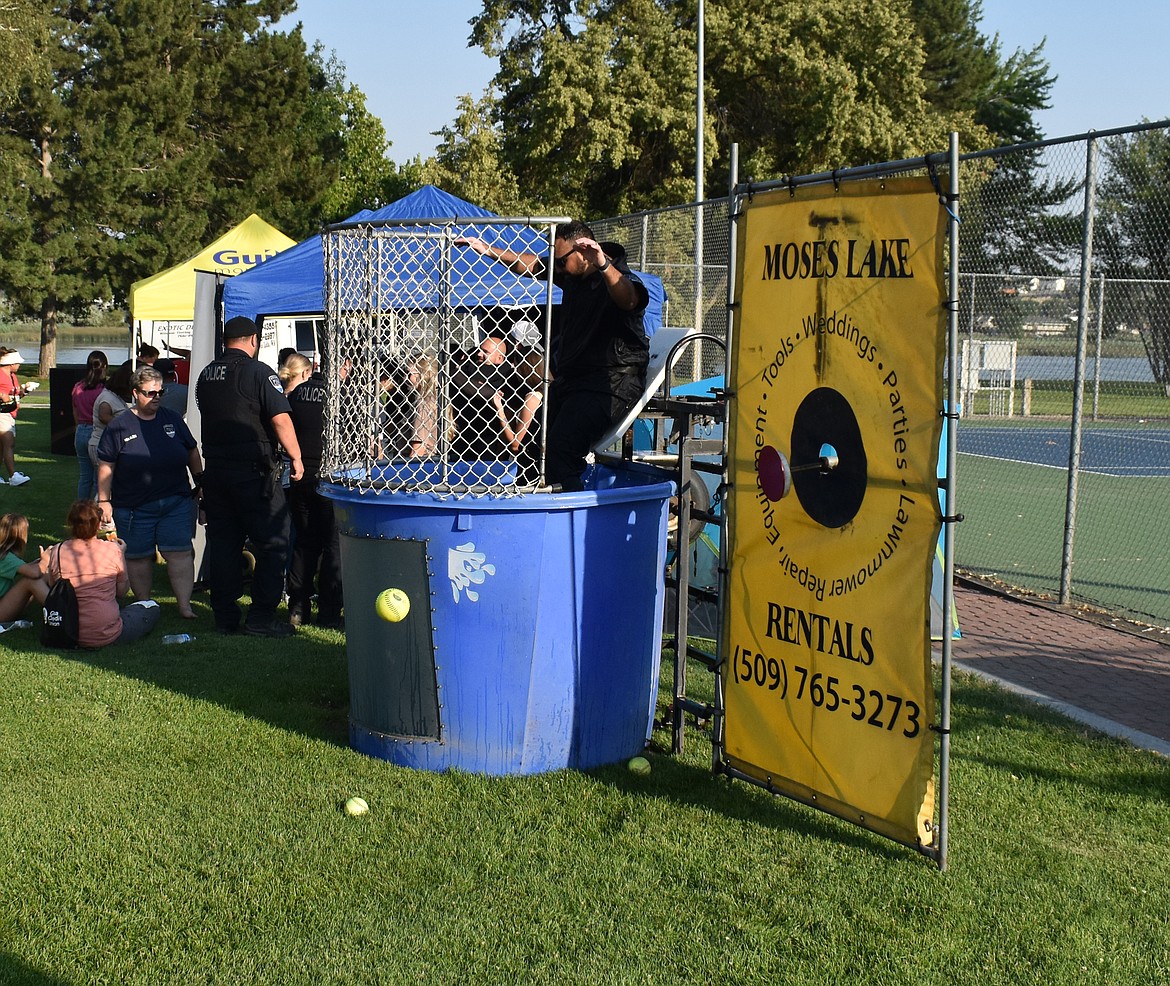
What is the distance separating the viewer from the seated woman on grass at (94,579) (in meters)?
7.41

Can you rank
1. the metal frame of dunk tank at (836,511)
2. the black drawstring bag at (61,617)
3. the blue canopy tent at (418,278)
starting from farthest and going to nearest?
the black drawstring bag at (61,617) → the blue canopy tent at (418,278) → the metal frame of dunk tank at (836,511)

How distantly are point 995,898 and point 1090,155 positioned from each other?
5.62 m

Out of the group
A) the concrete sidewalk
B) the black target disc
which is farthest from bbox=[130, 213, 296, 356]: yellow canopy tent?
the black target disc

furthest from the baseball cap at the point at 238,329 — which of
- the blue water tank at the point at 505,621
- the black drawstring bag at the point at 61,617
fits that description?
the blue water tank at the point at 505,621

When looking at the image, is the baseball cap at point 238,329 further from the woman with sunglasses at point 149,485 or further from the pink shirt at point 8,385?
the pink shirt at point 8,385

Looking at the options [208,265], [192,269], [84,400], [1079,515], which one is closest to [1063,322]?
[1079,515]

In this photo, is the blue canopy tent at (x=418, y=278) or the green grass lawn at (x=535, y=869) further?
the blue canopy tent at (x=418, y=278)

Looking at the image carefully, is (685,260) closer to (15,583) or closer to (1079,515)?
(1079,515)

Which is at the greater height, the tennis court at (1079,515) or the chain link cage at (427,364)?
the chain link cage at (427,364)

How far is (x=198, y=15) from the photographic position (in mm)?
44562

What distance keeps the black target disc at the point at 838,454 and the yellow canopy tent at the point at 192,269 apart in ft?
41.5

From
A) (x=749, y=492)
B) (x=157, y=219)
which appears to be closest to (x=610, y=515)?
(x=749, y=492)

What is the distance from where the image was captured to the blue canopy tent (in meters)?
5.21

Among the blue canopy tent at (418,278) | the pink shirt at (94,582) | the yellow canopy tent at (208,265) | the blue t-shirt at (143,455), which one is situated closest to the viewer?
the blue canopy tent at (418,278)
